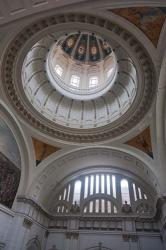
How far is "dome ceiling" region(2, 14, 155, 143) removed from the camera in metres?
10.7

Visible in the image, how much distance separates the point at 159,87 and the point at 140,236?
11487mm

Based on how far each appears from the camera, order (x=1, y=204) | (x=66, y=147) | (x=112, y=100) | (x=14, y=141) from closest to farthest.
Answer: (x=1, y=204), (x=14, y=141), (x=66, y=147), (x=112, y=100)

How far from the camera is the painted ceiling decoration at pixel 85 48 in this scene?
65.4 ft

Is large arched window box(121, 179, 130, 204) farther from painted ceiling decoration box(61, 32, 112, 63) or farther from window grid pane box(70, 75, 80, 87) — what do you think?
painted ceiling decoration box(61, 32, 112, 63)

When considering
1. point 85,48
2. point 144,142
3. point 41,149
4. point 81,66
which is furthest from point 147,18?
point 85,48

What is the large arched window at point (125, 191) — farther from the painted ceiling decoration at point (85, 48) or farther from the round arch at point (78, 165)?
the painted ceiling decoration at point (85, 48)

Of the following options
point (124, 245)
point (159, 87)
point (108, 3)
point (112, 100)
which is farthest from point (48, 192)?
point (108, 3)

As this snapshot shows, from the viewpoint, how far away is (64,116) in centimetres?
1720

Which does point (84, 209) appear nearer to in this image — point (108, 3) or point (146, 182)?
point (146, 182)

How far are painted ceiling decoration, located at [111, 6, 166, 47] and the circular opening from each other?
693 centimetres

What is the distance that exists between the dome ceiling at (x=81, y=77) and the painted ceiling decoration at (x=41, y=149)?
968mm

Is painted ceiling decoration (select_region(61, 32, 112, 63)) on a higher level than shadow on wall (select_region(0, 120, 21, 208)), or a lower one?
higher

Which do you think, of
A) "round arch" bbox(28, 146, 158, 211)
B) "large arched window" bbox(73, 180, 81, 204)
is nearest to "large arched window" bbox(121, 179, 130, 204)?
"round arch" bbox(28, 146, 158, 211)

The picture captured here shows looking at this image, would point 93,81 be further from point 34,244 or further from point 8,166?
point 34,244
